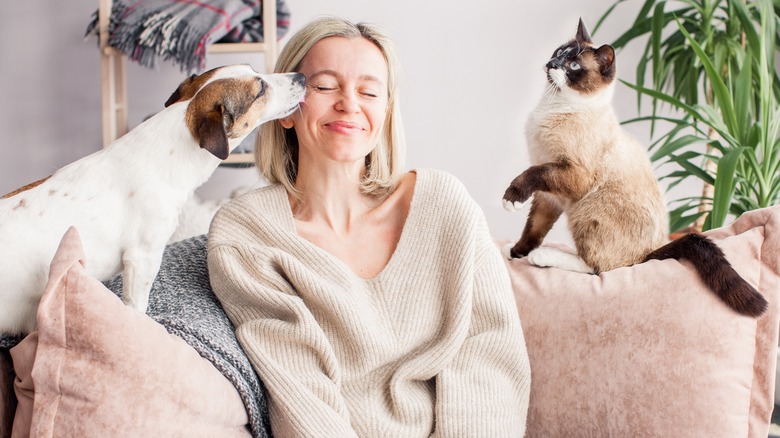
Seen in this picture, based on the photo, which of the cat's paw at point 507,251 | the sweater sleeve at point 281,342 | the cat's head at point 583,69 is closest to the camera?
Answer: the sweater sleeve at point 281,342

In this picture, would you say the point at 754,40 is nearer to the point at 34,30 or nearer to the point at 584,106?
the point at 584,106

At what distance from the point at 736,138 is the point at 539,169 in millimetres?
787

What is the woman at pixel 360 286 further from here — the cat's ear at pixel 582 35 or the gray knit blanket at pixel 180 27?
the gray knit blanket at pixel 180 27

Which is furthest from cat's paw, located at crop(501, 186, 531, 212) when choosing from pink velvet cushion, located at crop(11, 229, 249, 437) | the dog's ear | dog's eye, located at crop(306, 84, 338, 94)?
pink velvet cushion, located at crop(11, 229, 249, 437)

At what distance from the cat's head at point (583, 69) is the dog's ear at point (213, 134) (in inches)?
25.6

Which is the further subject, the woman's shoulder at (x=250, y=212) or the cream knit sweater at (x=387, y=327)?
the woman's shoulder at (x=250, y=212)

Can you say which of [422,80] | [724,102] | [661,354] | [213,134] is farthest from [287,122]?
[422,80]

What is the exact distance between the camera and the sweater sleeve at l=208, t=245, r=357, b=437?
1.22 meters

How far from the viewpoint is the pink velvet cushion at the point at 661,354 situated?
1.27 metres

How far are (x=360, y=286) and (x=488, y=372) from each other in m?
0.28

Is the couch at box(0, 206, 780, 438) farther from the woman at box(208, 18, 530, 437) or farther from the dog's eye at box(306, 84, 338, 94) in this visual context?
the dog's eye at box(306, 84, 338, 94)

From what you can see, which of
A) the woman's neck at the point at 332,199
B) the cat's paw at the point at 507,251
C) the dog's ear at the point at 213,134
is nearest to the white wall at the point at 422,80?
the cat's paw at the point at 507,251

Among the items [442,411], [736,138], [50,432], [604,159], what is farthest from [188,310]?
[736,138]

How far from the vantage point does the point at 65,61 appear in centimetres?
303
